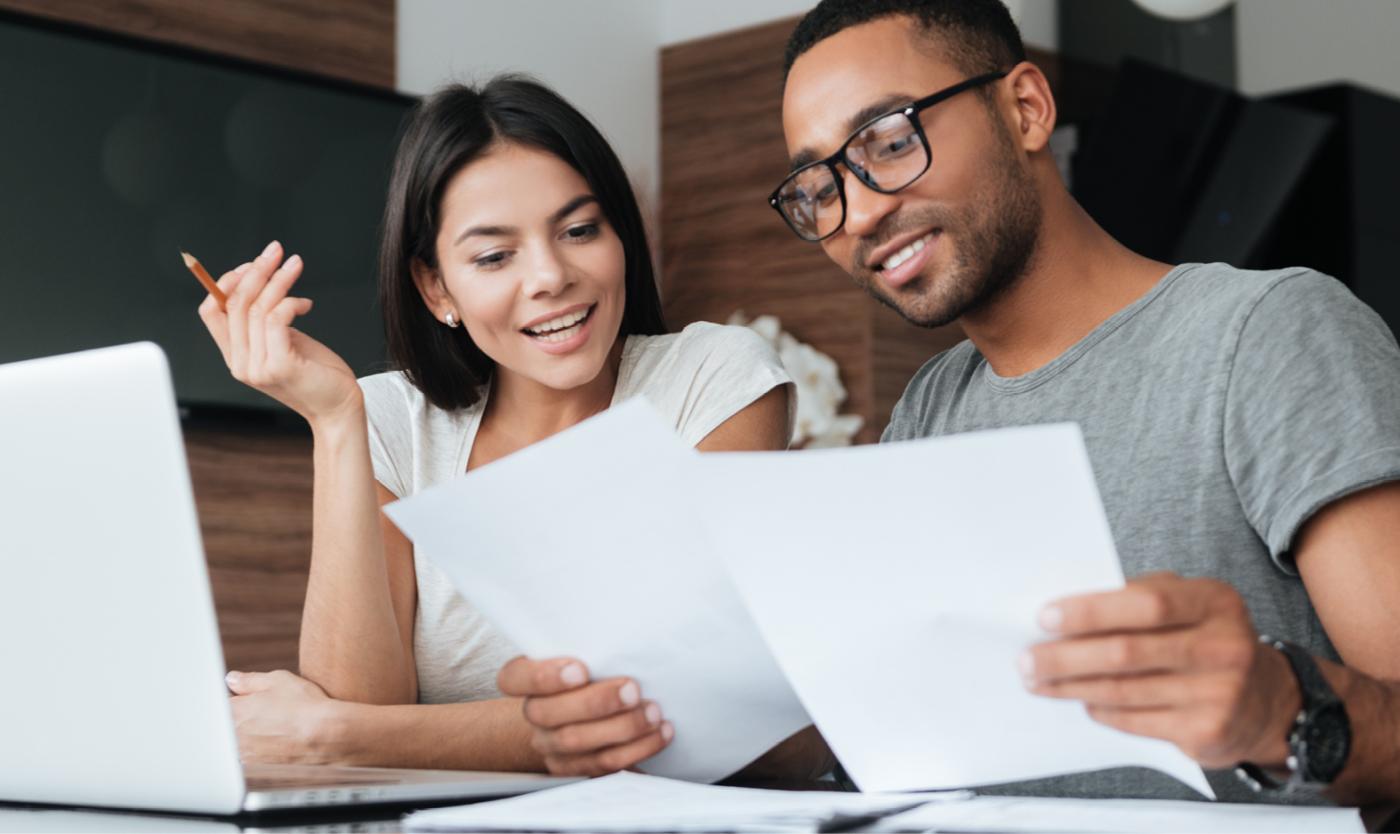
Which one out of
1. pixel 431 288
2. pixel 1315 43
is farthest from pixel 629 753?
pixel 1315 43

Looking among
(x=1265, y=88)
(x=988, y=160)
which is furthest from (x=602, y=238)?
(x=1265, y=88)

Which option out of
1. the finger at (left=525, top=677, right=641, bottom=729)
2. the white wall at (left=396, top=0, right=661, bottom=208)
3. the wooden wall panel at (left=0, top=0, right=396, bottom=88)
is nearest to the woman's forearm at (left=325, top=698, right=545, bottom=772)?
the finger at (left=525, top=677, right=641, bottom=729)

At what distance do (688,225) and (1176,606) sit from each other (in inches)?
130

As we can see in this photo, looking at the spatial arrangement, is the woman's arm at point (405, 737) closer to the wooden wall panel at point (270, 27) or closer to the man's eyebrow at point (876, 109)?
the man's eyebrow at point (876, 109)

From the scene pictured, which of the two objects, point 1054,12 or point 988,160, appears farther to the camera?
point 1054,12

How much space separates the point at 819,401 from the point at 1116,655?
2.78 meters

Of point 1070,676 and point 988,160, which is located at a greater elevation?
point 988,160

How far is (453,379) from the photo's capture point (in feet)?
5.44

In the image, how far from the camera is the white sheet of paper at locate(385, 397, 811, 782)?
2.63 feet

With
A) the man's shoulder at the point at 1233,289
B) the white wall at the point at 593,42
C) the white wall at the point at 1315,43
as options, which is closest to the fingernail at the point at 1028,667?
the man's shoulder at the point at 1233,289

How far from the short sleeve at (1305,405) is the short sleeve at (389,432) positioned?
87 cm

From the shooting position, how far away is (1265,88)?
13.0 feet

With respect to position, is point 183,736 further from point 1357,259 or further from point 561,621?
point 1357,259

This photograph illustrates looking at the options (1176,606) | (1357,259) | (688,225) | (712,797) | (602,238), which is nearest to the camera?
(1176,606)
